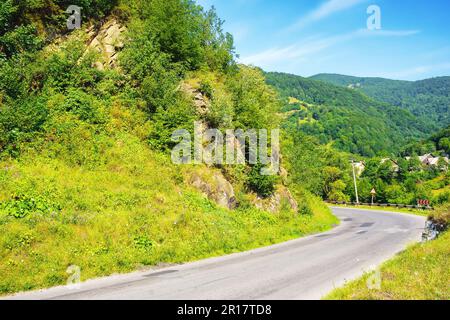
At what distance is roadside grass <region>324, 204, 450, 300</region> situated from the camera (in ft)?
27.7

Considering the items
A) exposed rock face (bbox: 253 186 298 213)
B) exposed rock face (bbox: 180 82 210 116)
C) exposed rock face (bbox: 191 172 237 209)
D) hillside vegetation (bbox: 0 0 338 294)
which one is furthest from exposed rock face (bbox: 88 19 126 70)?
exposed rock face (bbox: 253 186 298 213)

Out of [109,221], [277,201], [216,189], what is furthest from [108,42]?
[277,201]

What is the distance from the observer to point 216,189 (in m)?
21.8

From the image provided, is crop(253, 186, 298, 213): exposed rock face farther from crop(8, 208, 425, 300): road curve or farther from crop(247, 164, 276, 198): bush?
crop(8, 208, 425, 300): road curve

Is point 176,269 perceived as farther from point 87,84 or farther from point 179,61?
point 179,61

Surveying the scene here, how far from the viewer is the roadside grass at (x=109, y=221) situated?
11477 millimetres

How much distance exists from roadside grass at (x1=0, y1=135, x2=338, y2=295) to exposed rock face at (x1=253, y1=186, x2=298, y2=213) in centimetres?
233

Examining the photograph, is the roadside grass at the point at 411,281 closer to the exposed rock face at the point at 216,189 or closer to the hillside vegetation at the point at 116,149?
the hillside vegetation at the point at 116,149

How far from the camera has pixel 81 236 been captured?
Result: 13055 millimetres

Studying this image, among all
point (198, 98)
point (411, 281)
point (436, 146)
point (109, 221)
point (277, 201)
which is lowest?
point (411, 281)

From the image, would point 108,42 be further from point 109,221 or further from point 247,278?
point 247,278

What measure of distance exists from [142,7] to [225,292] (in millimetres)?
26911

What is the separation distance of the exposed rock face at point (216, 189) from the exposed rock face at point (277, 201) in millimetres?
2755

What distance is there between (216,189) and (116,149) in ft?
21.4
